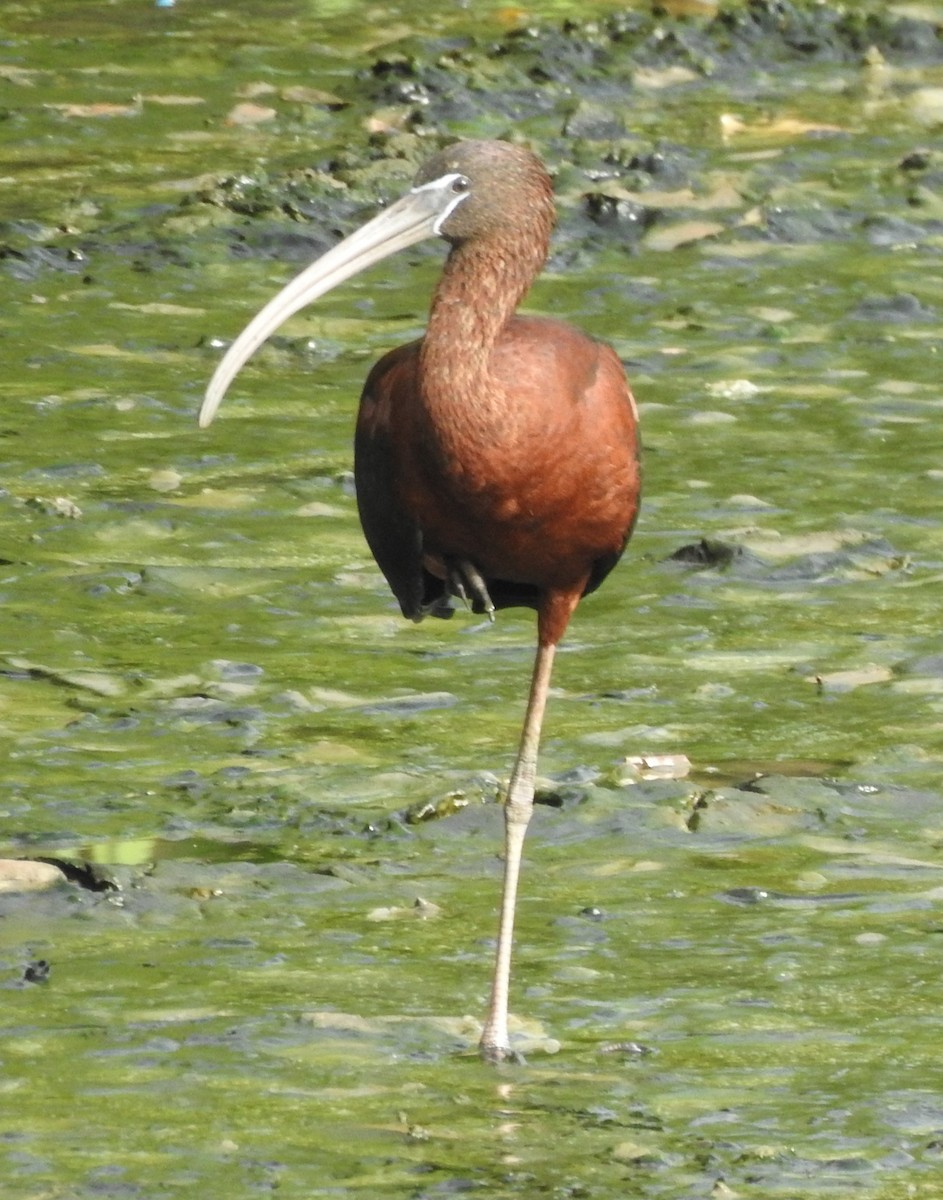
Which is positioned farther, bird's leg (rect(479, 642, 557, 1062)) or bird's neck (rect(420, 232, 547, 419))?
bird's neck (rect(420, 232, 547, 419))

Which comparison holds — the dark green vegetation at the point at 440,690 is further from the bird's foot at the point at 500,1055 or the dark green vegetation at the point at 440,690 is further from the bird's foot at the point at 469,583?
the bird's foot at the point at 469,583

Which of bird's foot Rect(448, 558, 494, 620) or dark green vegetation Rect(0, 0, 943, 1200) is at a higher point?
bird's foot Rect(448, 558, 494, 620)

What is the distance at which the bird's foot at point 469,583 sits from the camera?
589 centimetres

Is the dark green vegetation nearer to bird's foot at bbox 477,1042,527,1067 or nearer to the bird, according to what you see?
bird's foot at bbox 477,1042,527,1067

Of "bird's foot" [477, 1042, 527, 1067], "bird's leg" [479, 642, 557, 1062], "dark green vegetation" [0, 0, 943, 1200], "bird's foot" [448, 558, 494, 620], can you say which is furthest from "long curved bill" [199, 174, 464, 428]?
"bird's foot" [477, 1042, 527, 1067]

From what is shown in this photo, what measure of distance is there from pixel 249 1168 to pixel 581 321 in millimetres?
7031

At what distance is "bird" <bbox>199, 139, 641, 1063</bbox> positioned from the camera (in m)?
5.61

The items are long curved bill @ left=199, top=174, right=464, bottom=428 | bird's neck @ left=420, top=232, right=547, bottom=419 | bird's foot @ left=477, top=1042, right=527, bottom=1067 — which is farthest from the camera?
long curved bill @ left=199, top=174, right=464, bottom=428

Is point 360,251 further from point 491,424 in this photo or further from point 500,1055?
point 500,1055

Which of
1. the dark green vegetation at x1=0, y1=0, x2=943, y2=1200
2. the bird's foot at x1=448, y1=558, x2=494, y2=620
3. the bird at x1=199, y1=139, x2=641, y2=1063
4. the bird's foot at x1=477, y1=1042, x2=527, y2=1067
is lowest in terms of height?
the dark green vegetation at x1=0, y1=0, x2=943, y2=1200

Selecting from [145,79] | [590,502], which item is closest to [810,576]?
[590,502]

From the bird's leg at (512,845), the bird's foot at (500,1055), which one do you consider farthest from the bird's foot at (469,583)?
the bird's foot at (500,1055)

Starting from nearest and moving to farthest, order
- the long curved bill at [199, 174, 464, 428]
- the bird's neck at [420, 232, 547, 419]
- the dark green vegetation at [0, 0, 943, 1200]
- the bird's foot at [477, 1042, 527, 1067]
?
1. the dark green vegetation at [0, 0, 943, 1200]
2. the bird's foot at [477, 1042, 527, 1067]
3. the bird's neck at [420, 232, 547, 419]
4. the long curved bill at [199, 174, 464, 428]

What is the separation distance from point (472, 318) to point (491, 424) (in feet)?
0.84
